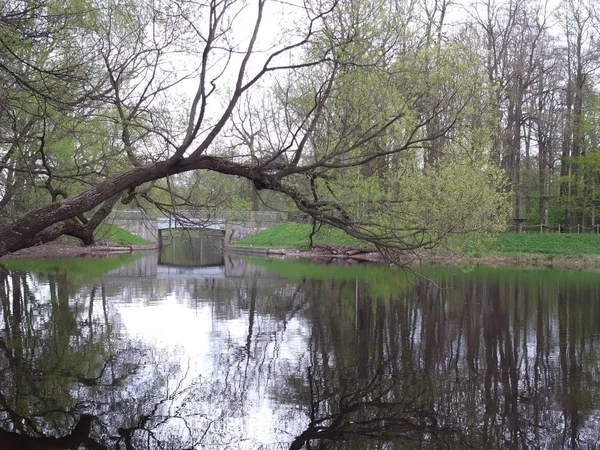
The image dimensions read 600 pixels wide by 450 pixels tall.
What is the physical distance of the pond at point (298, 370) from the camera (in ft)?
24.9

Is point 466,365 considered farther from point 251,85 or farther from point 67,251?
point 67,251

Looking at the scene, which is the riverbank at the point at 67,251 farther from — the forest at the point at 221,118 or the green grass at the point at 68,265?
the forest at the point at 221,118

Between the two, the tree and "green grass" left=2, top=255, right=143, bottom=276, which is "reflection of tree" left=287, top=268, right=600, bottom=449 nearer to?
the tree

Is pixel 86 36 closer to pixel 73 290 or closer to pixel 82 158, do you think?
pixel 82 158

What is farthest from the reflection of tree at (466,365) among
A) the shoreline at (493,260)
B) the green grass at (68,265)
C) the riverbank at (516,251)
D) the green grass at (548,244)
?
the green grass at (548,244)

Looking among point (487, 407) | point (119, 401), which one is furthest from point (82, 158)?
point (487, 407)

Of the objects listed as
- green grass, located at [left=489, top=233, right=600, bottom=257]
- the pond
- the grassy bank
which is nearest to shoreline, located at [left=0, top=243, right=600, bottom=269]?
the grassy bank

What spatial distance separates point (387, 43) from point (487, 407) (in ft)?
17.0

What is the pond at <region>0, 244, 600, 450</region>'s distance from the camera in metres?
7.59

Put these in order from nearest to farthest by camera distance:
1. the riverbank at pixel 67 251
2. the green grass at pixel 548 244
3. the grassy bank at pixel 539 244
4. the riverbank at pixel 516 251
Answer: the riverbank at pixel 516 251 < the riverbank at pixel 67 251 < the grassy bank at pixel 539 244 < the green grass at pixel 548 244

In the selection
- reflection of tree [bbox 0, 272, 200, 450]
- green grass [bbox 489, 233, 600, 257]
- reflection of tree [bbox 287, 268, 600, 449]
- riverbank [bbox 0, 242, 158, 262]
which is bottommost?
reflection of tree [bbox 287, 268, 600, 449]

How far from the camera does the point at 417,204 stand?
10883 millimetres

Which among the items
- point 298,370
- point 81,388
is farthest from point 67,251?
point 298,370

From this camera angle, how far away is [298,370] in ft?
34.3
